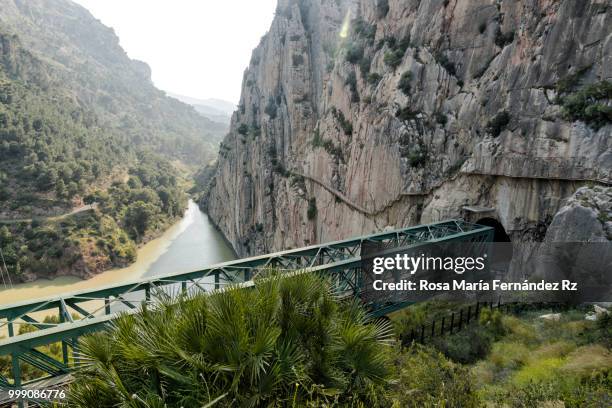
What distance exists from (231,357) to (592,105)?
14086mm

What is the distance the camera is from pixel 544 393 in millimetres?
5172

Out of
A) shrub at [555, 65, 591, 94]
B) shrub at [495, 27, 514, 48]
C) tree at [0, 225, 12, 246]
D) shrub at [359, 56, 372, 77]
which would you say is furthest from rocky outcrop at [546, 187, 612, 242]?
tree at [0, 225, 12, 246]

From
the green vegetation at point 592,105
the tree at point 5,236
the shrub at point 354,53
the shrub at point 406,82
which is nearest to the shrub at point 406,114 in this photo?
the shrub at point 406,82

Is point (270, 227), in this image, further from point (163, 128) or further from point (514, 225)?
point (163, 128)

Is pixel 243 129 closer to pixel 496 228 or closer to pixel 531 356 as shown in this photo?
pixel 496 228

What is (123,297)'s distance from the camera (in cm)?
963

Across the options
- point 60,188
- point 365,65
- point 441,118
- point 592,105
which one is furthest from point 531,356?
point 60,188

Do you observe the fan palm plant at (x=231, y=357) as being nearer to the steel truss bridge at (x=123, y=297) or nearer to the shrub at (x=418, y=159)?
the steel truss bridge at (x=123, y=297)

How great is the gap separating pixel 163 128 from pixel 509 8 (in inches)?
6609

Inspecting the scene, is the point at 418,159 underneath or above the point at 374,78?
underneath

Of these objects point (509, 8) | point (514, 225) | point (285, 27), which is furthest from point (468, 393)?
point (285, 27)

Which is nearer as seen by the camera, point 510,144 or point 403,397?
point 403,397

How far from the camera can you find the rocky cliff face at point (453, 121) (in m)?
13.1

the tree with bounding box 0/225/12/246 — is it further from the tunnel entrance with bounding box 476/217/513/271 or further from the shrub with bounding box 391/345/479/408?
the shrub with bounding box 391/345/479/408
